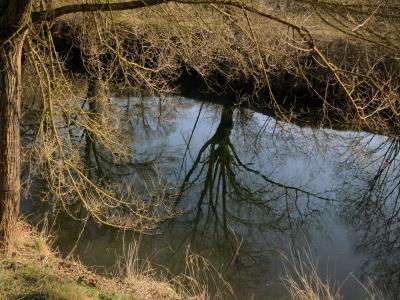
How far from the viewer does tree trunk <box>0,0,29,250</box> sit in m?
5.16

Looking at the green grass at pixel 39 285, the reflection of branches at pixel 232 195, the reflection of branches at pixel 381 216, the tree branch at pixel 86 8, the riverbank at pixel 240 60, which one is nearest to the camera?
the green grass at pixel 39 285

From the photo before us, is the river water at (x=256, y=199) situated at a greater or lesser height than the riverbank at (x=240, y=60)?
lesser

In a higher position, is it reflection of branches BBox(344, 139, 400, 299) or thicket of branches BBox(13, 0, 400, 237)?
thicket of branches BBox(13, 0, 400, 237)

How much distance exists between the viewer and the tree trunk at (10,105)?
516 centimetres

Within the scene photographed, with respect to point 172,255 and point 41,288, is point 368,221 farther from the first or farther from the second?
point 41,288

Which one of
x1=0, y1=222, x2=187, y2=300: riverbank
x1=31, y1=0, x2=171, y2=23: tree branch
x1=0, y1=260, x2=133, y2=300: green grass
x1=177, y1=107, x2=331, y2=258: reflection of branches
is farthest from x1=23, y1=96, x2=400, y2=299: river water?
x1=31, y1=0, x2=171, y2=23: tree branch

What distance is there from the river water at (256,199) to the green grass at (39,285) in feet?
5.87

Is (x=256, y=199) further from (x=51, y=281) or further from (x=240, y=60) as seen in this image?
(x=51, y=281)

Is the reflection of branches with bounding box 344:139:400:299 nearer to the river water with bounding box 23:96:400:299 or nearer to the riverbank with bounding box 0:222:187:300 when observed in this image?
the river water with bounding box 23:96:400:299

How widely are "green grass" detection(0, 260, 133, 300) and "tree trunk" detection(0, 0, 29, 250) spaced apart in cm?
65

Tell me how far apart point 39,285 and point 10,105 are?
1955mm

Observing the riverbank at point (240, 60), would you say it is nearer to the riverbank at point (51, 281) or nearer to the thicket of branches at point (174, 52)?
the thicket of branches at point (174, 52)

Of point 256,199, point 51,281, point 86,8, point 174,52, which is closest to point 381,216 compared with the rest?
point 256,199

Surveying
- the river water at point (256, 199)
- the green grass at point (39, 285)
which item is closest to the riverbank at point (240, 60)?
the river water at point (256, 199)
